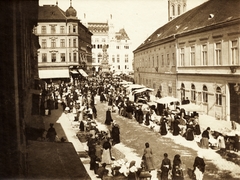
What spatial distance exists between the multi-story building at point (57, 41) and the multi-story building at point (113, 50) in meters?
45.9

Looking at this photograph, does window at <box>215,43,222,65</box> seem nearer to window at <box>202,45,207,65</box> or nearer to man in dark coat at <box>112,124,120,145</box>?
window at <box>202,45,207,65</box>

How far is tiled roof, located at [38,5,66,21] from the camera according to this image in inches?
2131

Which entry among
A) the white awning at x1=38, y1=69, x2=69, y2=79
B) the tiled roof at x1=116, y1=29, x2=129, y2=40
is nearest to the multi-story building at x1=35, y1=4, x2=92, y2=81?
the white awning at x1=38, y1=69, x2=69, y2=79

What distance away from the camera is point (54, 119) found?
26047mm

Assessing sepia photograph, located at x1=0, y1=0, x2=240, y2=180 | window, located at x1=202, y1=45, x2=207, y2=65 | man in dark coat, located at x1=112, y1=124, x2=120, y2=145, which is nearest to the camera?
sepia photograph, located at x1=0, y1=0, x2=240, y2=180

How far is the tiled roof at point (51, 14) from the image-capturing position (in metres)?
54.1

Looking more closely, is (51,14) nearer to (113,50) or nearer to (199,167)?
(199,167)

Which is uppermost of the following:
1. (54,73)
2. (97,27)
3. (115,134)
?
(97,27)

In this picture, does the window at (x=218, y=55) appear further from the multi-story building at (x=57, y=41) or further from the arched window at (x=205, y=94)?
the multi-story building at (x=57, y=41)

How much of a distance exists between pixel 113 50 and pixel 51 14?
51977 mm

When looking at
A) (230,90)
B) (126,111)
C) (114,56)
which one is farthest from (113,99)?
(114,56)

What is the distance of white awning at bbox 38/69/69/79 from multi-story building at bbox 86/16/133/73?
48.9 m

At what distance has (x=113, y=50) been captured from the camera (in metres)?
105

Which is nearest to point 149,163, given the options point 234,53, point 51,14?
point 234,53
